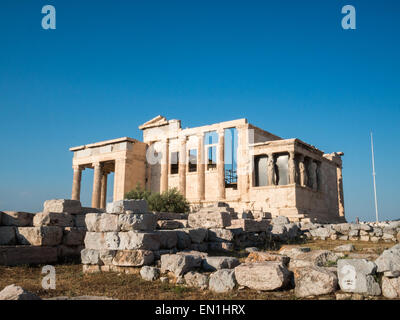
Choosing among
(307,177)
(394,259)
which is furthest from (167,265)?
(307,177)

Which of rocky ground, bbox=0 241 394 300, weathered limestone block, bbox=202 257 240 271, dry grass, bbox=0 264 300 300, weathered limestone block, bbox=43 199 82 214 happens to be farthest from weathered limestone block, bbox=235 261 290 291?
weathered limestone block, bbox=43 199 82 214

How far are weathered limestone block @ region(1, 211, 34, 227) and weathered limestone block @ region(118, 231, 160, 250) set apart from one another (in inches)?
142

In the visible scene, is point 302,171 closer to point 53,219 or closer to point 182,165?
point 182,165

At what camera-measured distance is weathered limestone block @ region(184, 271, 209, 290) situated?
5855 millimetres

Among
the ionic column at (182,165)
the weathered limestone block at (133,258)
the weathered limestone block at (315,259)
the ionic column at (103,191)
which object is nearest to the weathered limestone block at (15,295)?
the weathered limestone block at (133,258)

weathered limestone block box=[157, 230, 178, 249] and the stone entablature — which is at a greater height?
the stone entablature

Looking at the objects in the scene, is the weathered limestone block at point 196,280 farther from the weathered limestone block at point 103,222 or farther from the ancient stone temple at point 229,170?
the ancient stone temple at point 229,170

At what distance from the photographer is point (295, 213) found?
22.2 m

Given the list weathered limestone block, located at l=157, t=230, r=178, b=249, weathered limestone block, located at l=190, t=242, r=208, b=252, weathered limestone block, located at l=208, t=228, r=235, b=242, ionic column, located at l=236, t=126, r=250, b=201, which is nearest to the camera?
weathered limestone block, located at l=157, t=230, r=178, b=249

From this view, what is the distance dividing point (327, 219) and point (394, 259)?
801 inches

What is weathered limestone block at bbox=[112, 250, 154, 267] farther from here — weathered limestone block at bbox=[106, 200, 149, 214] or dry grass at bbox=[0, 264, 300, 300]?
weathered limestone block at bbox=[106, 200, 149, 214]

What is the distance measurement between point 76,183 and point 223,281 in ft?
94.3

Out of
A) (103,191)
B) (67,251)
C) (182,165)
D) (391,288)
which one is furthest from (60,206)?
(103,191)
